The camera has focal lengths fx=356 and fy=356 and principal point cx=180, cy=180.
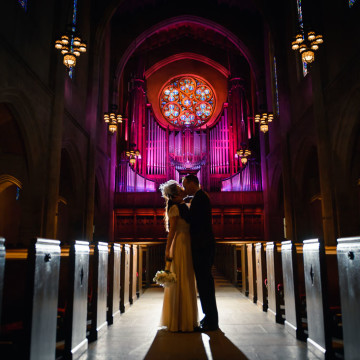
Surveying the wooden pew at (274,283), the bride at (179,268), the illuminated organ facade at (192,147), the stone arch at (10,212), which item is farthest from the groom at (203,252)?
the illuminated organ facade at (192,147)

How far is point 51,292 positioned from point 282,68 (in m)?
11.5

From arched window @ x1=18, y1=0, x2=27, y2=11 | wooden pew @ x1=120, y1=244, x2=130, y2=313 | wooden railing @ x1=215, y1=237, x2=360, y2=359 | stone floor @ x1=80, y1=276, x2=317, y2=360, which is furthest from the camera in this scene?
arched window @ x1=18, y1=0, x2=27, y2=11

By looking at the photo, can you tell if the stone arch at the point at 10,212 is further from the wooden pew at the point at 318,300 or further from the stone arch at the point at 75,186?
the wooden pew at the point at 318,300

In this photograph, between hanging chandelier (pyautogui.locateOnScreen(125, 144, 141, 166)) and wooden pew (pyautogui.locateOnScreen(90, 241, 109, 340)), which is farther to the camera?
hanging chandelier (pyautogui.locateOnScreen(125, 144, 141, 166))

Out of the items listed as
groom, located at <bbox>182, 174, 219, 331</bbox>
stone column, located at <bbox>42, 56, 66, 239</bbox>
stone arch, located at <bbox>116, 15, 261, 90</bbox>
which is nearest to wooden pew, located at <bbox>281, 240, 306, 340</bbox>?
groom, located at <bbox>182, 174, 219, 331</bbox>

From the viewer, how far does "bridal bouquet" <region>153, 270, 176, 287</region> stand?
3393 mm

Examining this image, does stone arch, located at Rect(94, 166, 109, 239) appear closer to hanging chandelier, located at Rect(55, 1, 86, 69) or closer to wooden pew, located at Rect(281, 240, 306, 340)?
hanging chandelier, located at Rect(55, 1, 86, 69)

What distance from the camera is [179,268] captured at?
371 centimetres

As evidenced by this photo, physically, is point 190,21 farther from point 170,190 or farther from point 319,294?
point 319,294

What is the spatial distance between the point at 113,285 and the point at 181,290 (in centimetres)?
112

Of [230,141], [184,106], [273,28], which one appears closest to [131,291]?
[273,28]

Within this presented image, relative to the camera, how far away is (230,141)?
17109 millimetres

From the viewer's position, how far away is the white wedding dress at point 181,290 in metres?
3.59

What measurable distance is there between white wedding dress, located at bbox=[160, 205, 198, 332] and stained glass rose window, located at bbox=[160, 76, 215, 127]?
54.4 ft
